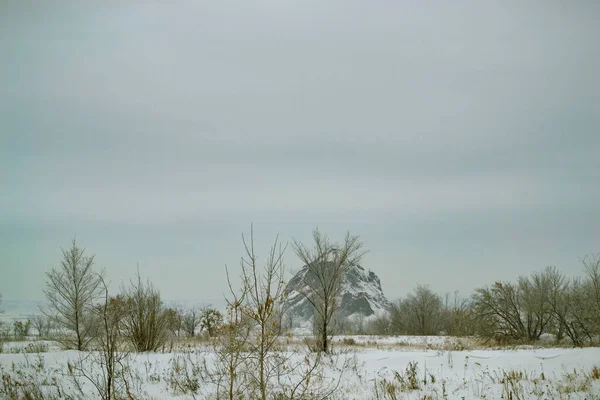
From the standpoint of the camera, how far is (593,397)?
23.5ft

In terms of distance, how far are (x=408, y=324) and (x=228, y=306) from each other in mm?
43279

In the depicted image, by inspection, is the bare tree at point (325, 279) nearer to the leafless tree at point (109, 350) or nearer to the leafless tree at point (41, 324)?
the leafless tree at point (109, 350)

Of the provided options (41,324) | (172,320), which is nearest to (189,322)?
(41,324)

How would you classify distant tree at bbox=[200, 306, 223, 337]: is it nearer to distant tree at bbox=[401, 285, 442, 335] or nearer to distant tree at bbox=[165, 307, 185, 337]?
distant tree at bbox=[165, 307, 185, 337]

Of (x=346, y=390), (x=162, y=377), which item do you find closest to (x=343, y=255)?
(x=346, y=390)

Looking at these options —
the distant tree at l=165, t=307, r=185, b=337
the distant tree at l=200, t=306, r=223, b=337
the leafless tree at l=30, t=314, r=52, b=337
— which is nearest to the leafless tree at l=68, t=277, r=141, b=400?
the distant tree at l=200, t=306, r=223, b=337

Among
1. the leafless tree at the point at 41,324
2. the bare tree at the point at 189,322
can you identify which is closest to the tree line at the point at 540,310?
the leafless tree at the point at 41,324

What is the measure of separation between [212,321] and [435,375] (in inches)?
698

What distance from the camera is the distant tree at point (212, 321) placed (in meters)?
6.53

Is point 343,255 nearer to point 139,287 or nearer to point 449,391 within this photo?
point 449,391

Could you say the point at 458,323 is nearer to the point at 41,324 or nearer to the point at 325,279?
the point at 325,279

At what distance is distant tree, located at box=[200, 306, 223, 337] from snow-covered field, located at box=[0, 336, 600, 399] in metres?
2.00

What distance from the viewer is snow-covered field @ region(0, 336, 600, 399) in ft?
27.5

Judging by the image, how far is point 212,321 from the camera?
24750 millimetres
